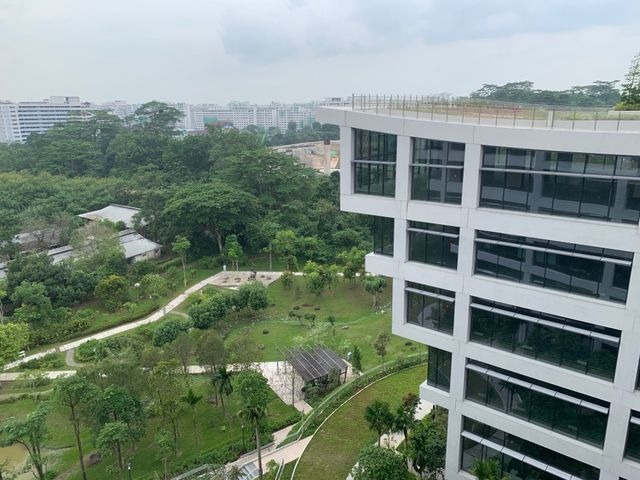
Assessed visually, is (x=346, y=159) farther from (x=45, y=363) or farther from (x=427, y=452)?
(x=45, y=363)

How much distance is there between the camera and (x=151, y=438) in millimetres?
18625

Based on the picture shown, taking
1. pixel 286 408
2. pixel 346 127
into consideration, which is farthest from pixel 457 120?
pixel 286 408

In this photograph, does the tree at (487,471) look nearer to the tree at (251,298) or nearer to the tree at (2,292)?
the tree at (251,298)

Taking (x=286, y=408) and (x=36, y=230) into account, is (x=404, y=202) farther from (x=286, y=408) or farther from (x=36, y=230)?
(x=36, y=230)

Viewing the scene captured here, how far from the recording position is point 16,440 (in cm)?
1548

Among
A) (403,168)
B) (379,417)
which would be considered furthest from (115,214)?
(403,168)

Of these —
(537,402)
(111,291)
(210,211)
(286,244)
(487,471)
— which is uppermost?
(537,402)

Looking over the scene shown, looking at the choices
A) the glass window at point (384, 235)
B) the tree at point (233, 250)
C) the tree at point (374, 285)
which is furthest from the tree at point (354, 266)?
the glass window at point (384, 235)

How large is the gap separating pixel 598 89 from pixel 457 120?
76.5 metres

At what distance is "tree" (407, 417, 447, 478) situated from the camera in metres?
14.5

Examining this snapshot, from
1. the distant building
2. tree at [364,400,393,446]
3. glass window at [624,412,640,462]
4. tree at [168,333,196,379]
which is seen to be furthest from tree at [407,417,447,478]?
the distant building

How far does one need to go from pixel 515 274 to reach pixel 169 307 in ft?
82.6

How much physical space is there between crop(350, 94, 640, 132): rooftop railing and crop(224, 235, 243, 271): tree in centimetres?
2461

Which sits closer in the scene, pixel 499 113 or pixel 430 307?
pixel 499 113
